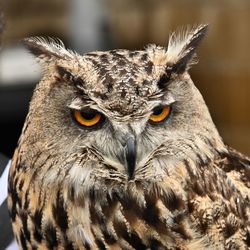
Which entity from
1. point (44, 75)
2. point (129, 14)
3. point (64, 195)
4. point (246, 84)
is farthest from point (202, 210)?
point (129, 14)

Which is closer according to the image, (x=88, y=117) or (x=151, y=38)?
(x=88, y=117)

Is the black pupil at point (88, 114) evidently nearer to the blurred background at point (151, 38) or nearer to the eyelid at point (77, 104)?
the eyelid at point (77, 104)

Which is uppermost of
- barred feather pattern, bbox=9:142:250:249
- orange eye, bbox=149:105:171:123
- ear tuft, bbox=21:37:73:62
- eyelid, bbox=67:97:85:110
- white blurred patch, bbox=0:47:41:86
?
white blurred patch, bbox=0:47:41:86

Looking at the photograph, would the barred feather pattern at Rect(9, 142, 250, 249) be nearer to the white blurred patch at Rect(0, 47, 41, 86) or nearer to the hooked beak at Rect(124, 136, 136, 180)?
the hooked beak at Rect(124, 136, 136, 180)

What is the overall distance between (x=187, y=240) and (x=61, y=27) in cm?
422

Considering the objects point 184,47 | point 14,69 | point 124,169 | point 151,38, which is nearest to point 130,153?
point 124,169

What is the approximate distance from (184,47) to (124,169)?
268 mm

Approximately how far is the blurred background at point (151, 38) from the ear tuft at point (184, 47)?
3122 mm

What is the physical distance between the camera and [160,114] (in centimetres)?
186

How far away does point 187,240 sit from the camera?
1.93 meters

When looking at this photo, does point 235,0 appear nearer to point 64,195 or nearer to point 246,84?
point 246,84

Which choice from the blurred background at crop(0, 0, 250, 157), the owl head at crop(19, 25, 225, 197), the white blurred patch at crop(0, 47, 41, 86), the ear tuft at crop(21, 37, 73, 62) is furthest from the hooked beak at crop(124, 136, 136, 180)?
the white blurred patch at crop(0, 47, 41, 86)

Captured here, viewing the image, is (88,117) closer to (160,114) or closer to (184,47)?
(160,114)

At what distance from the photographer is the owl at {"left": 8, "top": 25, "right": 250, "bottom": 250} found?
185 cm
